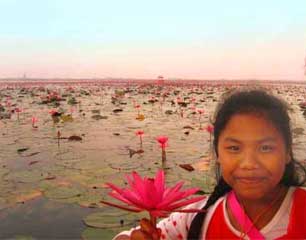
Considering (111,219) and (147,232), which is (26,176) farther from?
(147,232)

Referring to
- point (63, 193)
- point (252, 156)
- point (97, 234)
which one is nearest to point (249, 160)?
point (252, 156)

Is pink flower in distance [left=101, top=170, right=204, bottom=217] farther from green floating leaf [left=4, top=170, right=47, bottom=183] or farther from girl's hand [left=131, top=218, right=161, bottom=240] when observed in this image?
green floating leaf [left=4, top=170, right=47, bottom=183]

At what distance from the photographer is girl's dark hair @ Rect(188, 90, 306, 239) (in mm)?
837

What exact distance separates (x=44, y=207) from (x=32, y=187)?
33 centimetres

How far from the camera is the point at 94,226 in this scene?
5.78ft

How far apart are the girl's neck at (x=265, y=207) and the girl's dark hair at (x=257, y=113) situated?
0.03 meters

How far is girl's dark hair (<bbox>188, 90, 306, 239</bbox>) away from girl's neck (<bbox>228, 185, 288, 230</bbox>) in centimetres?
3

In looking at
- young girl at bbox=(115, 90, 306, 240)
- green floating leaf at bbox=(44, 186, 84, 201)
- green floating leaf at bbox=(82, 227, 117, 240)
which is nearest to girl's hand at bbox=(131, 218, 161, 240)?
young girl at bbox=(115, 90, 306, 240)

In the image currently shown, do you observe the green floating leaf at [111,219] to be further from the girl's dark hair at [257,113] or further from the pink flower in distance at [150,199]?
the pink flower in distance at [150,199]

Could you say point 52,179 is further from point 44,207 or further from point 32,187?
point 44,207

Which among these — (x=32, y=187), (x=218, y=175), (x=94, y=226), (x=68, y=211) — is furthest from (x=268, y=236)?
(x=32, y=187)

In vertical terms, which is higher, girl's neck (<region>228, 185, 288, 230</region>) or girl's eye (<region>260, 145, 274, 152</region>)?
girl's eye (<region>260, 145, 274, 152</region>)

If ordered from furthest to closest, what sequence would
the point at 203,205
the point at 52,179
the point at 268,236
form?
the point at 52,179, the point at 203,205, the point at 268,236

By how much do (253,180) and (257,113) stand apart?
0.14m
